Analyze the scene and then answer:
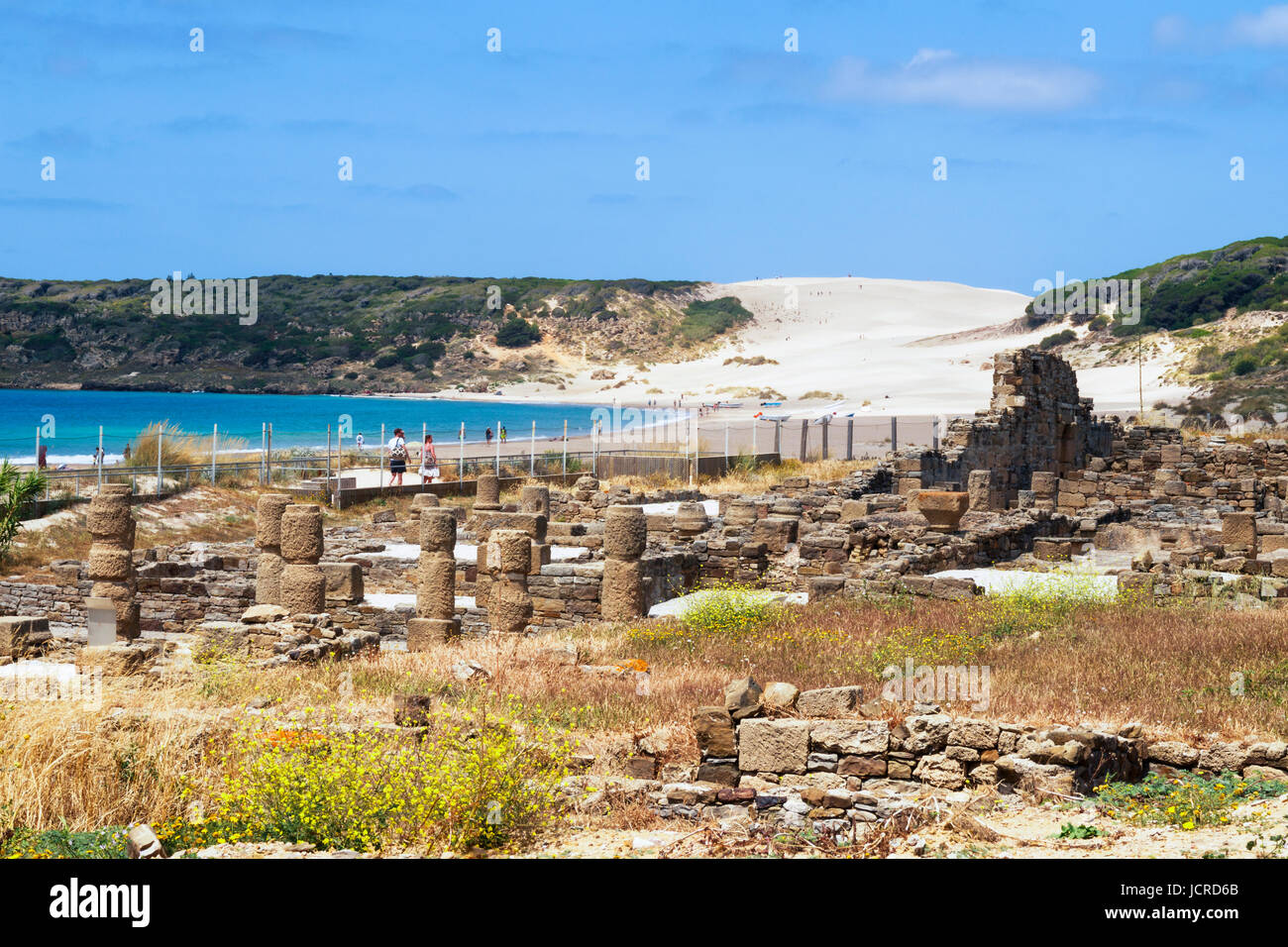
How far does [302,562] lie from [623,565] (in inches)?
183

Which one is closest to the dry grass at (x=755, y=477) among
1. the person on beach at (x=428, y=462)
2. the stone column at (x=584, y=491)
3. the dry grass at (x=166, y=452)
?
the stone column at (x=584, y=491)

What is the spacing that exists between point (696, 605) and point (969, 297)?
512ft

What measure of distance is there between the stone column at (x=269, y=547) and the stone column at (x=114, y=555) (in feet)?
6.13

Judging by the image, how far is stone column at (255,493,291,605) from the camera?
70.6ft

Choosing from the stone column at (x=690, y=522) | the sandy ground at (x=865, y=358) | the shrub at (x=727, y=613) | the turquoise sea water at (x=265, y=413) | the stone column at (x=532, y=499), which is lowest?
the shrub at (x=727, y=613)

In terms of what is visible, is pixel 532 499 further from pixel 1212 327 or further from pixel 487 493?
pixel 1212 327

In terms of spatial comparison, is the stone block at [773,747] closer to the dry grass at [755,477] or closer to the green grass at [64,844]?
the green grass at [64,844]

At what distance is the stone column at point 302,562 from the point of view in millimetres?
19906

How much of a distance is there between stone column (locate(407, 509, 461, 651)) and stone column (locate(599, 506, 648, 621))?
2.20 metres

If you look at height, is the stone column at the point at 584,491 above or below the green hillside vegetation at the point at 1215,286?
below

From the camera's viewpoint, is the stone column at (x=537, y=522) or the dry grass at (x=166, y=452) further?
the dry grass at (x=166, y=452)

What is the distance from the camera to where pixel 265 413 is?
378 feet

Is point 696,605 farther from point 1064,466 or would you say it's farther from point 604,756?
point 1064,466

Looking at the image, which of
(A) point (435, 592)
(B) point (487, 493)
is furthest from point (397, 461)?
(A) point (435, 592)
